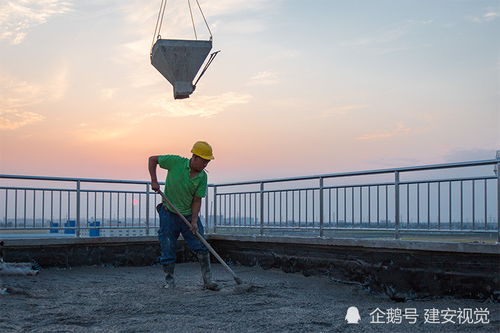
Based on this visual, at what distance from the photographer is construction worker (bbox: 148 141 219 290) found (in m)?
8.31

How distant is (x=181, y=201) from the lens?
8422mm

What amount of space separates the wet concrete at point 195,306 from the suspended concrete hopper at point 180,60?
3562 mm

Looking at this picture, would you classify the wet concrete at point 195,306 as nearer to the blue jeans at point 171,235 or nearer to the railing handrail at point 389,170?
the blue jeans at point 171,235

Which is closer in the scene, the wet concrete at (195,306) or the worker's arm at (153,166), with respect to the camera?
the wet concrete at (195,306)

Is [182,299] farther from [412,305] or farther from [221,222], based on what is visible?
[221,222]

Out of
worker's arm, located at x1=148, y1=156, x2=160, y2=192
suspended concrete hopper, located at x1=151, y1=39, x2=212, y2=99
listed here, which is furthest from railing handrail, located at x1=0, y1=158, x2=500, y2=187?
worker's arm, located at x1=148, y1=156, x2=160, y2=192

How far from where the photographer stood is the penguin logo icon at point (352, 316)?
6.51m

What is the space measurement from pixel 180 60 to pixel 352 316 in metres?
6.13

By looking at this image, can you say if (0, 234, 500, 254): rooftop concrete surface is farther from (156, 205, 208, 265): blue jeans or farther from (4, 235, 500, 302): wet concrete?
(156, 205, 208, 265): blue jeans

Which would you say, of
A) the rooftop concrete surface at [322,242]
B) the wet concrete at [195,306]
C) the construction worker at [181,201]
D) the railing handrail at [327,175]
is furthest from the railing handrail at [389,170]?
the construction worker at [181,201]

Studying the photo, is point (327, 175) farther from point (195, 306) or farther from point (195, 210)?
point (195, 306)

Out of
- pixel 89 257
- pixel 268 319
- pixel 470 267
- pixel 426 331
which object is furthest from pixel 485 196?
pixel 89 257

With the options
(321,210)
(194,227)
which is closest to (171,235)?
(194,227)

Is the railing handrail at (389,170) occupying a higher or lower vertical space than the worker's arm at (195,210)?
higher
